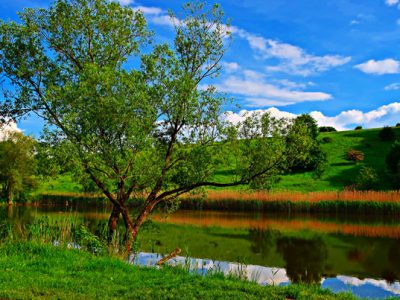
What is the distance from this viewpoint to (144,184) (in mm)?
18500

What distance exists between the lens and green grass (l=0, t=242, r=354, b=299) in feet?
30.9

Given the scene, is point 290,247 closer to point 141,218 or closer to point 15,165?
point 141,218

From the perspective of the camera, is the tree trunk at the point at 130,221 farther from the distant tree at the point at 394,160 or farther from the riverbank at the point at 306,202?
the distant tree at the point at 394,160

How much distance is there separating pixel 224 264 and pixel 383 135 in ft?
226

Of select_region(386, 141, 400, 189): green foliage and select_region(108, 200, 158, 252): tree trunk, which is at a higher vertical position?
select_region(386, 141, 400, 189): green foliage

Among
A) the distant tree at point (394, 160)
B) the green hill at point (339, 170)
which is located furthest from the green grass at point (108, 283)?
the distant tree at point (394, 160)

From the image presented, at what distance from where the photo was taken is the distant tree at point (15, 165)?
60656 millimetres

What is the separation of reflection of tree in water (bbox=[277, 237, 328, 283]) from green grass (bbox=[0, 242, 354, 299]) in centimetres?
568

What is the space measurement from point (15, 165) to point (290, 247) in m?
48.7

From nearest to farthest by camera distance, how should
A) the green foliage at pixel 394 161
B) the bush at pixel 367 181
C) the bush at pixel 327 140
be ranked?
the bush at pixel 367 181, the green foliage at pixel 394 161, the bush at pixel 327 140

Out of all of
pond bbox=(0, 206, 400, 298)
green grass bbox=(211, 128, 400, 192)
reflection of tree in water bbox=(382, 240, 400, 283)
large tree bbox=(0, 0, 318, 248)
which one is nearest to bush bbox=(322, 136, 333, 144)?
green grass bbox=(211, 128, 400, 192)

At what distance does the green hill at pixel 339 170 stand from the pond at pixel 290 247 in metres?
16.3

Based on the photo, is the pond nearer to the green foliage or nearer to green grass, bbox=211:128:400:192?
green grass, bbox=211:128:400:192

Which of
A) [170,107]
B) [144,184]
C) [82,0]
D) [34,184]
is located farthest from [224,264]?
[34,184]
